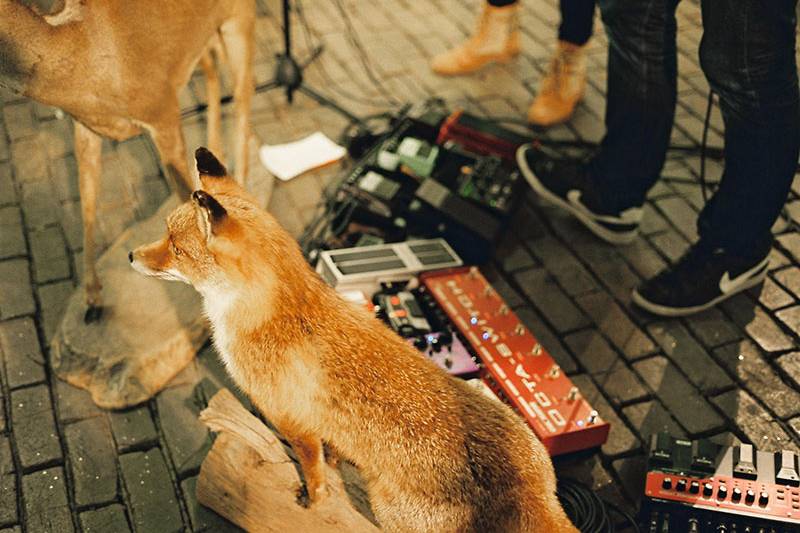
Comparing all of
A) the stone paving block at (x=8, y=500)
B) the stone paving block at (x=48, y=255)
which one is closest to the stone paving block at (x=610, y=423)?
the stone paving block at (x=8, y=500)

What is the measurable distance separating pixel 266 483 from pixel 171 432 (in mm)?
788

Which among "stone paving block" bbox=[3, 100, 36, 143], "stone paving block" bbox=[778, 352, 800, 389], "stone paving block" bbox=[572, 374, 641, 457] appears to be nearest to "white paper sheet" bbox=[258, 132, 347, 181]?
"stone paving block" bbox=[3, 100, 36, 143]

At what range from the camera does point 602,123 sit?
5641 mm

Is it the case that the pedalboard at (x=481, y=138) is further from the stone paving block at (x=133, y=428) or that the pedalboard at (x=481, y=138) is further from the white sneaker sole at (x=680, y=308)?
the stone paving block at (x=133, y=428)

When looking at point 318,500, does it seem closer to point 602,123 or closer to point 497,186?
point 497,186

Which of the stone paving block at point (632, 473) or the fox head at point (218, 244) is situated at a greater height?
the fox head at point (218, 244)

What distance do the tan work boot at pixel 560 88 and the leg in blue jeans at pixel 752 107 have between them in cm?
174

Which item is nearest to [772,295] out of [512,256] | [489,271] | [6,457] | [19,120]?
[512,256]

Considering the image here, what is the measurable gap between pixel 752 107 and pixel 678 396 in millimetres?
1415

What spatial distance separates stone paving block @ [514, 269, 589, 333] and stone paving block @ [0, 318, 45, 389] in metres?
2.56

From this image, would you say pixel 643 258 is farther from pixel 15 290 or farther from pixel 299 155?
pixel 15 290

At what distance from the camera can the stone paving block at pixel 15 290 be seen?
425 cm

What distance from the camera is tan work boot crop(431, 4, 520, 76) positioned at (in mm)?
5910

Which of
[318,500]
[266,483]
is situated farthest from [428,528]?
[266,483]
